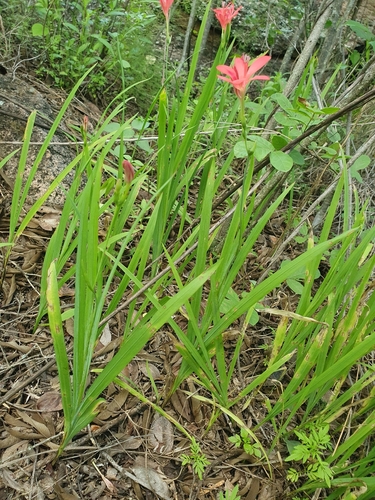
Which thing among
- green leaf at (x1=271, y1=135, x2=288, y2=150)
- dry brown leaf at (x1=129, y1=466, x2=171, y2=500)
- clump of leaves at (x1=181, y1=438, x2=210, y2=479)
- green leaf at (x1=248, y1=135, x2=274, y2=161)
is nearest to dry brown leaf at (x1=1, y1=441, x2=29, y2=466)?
dry brown leaf at (x1=129, y1=466, x2=171, y2=500)

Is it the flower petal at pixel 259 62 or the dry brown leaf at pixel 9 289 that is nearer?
the flower petal at pixel 259 62

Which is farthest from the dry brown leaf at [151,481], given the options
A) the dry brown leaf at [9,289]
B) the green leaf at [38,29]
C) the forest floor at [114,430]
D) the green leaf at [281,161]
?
the green leaf at [38,29]

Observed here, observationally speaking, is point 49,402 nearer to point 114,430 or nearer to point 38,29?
point 114,430

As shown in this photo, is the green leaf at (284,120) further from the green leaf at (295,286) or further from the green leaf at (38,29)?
the green leaf at (38,29)

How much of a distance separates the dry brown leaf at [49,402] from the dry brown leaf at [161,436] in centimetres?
22

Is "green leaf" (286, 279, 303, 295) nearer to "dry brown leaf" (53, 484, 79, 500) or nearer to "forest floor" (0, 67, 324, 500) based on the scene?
"forest floor" (0, 67, 324, 500)

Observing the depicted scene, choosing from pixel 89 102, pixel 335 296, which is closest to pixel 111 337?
pixel 335 296

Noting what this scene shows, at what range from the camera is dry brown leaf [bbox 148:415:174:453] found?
958 millimetres

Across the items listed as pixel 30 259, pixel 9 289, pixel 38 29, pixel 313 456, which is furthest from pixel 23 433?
pixel 38 29

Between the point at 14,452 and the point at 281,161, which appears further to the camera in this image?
the point at 281,161

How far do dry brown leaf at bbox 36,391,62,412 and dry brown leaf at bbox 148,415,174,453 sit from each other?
0.72 ft

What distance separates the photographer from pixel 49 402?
37.1 inches

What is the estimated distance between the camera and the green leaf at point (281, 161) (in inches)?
38.5

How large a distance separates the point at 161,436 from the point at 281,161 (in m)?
0.70
